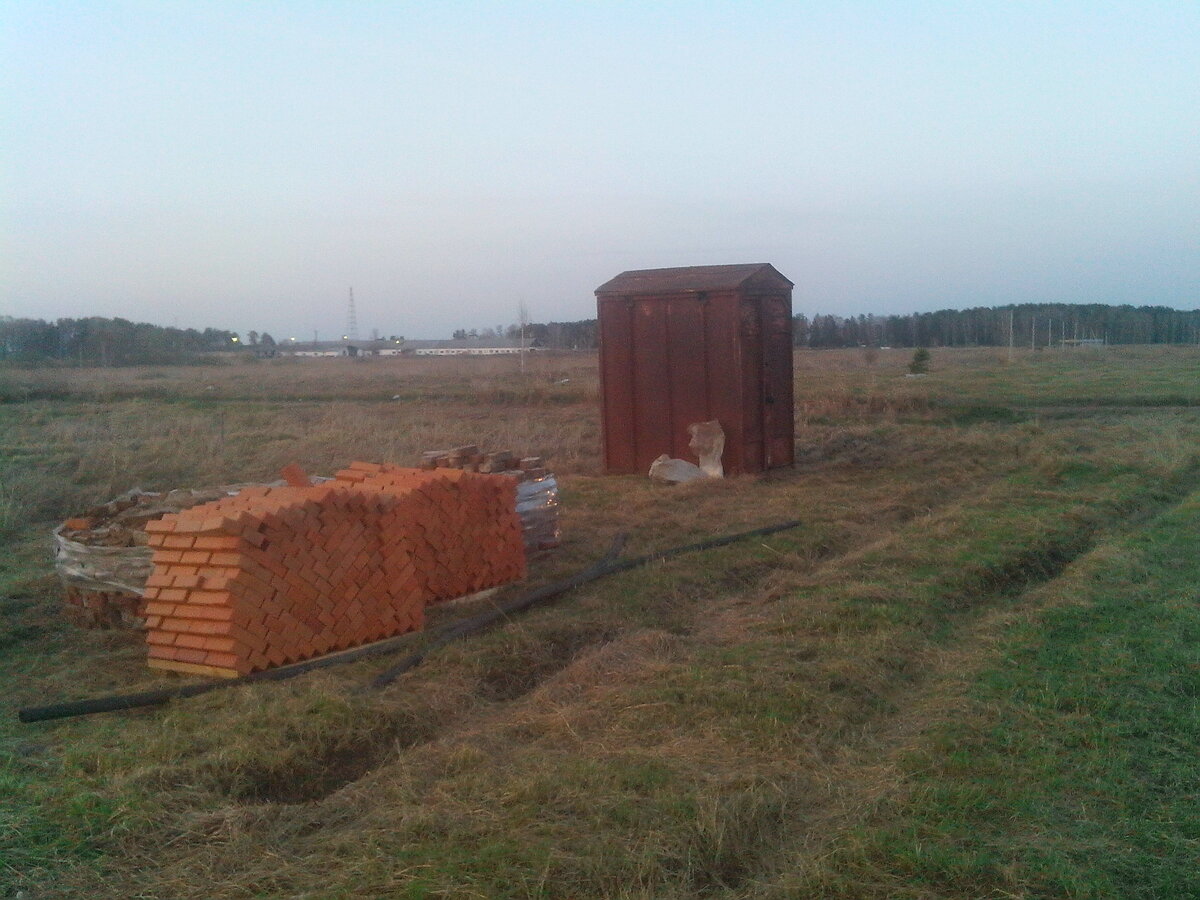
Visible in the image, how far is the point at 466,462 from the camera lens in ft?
33.8

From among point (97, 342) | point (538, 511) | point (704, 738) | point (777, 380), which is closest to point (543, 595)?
point (538, 511)

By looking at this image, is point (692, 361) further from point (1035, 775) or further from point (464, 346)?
point (464, 346)

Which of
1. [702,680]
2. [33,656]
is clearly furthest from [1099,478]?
[33,656]

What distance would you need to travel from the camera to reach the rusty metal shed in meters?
14.3

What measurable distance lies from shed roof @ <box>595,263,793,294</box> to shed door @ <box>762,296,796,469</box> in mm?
444

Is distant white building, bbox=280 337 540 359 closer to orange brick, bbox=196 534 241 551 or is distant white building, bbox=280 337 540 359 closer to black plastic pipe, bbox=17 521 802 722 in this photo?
black plastic pipe, bbox=17 521 802 722

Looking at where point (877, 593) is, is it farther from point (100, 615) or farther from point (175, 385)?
point (175, 385)

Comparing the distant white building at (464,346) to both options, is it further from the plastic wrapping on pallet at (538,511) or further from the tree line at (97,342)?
the plastic wrapping on pallet at (538,511)

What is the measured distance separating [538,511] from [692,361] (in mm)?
5517

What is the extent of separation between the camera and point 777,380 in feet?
50.1

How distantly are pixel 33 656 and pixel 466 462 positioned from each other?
439 cm

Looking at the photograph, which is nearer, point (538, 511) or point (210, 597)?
point (210, 597)

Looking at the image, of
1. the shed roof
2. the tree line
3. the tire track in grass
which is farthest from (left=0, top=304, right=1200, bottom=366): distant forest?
the tire track in grass

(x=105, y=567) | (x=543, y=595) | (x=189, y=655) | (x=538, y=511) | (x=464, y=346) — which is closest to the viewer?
(x=189, y=655)
